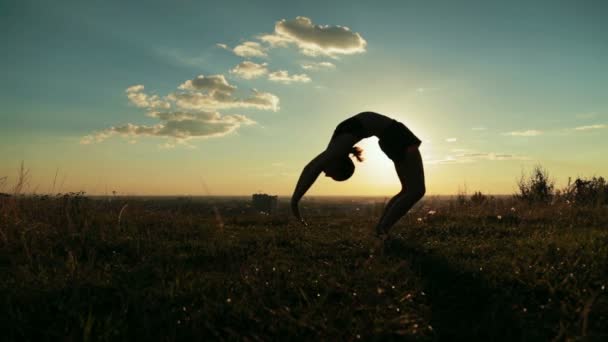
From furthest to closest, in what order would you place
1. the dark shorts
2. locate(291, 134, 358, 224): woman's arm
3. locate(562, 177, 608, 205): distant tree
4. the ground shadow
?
locate(562, 177, 608, 205): distant tree
the dark shorts
locate(291, 134, 358, 224): woman's arm
the ground shadow

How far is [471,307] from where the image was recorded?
307 cm

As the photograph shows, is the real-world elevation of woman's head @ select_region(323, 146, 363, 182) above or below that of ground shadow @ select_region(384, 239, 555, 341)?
above

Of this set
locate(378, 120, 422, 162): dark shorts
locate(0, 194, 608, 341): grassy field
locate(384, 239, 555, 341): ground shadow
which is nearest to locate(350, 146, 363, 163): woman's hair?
locate(378, 120, 422, 162): dark shorts

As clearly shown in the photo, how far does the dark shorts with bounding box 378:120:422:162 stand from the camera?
6111 mm

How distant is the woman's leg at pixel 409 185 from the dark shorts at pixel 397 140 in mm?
106

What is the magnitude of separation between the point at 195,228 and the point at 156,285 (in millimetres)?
4083

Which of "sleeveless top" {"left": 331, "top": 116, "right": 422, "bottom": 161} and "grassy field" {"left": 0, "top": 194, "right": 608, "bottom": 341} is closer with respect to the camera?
"grassy field" {"left": 0, "top": 194, "right": 608, "bottom": 341}

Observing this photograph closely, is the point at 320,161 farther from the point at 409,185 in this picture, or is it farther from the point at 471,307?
the point at 471,307

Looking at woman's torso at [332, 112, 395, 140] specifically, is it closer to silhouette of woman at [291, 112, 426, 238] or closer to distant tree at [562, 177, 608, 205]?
silhouette of woman at [291, 112, 426, 238]

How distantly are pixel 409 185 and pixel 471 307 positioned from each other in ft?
10.4

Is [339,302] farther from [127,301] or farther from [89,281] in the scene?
[89,281]

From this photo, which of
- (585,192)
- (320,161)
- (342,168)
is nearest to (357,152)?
(342,168)

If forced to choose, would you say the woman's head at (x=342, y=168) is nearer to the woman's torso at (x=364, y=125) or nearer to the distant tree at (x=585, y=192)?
the woman's torso at (x=364, y=125)

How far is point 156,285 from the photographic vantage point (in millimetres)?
3551
